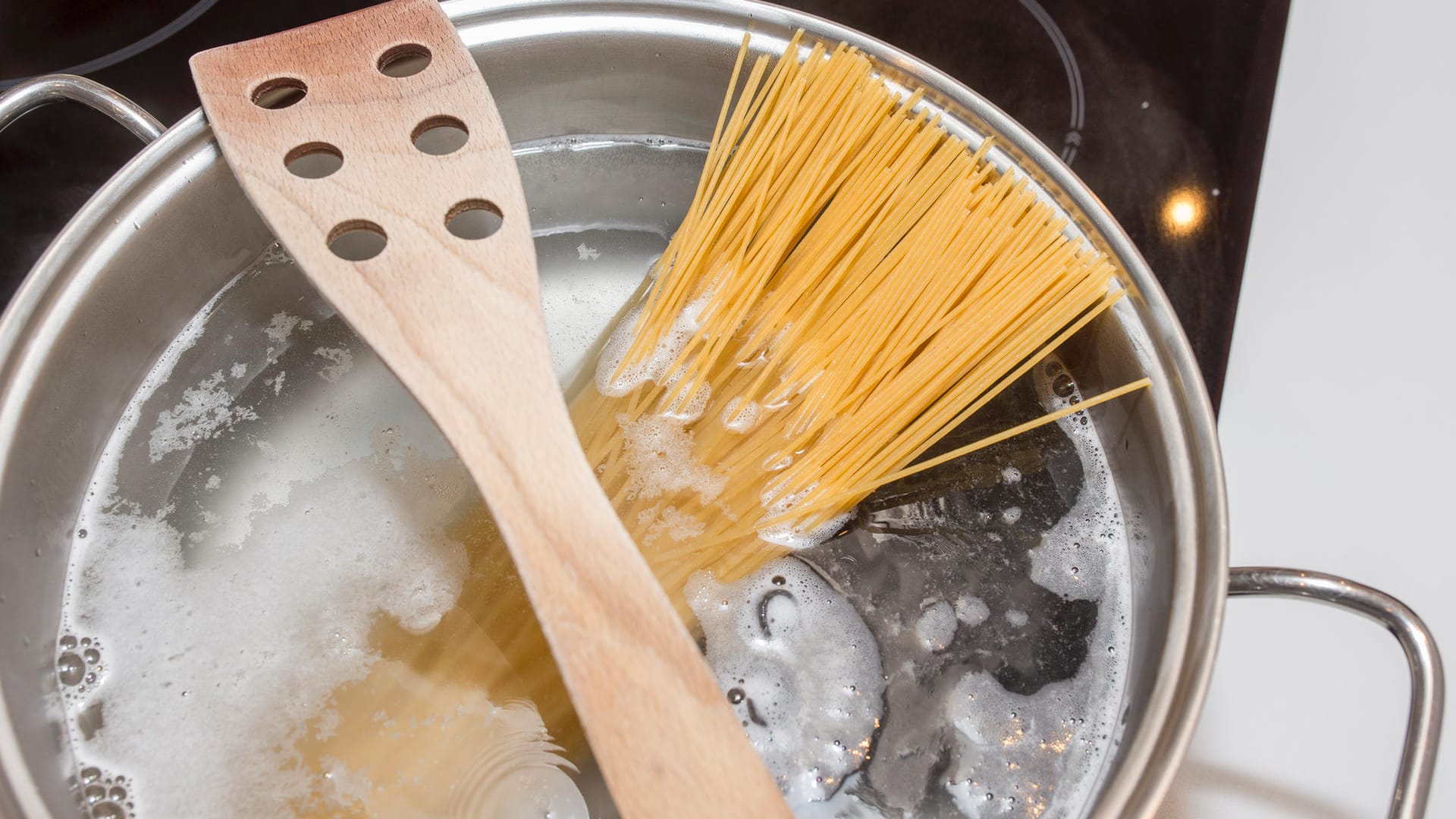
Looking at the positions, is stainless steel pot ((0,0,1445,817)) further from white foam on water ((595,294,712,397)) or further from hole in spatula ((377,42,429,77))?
white foam on water ((595,294,712,397))

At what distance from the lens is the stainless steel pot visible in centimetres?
60

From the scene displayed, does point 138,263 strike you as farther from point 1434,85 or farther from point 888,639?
point 1434,85

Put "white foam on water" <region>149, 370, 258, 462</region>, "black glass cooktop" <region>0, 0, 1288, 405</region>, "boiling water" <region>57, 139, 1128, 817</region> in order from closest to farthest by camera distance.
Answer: "boiling water" <region>57, 139, 1128, 817</region>
"white foam on water" <region>149, 370, 258, 462</region>
"black glass cooktop" <region>0, 0, 1288, 405</region>

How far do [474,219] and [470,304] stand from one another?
11 centimetres

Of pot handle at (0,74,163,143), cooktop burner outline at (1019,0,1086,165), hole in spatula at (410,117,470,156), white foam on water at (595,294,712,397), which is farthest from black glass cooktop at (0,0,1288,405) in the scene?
white foam on water at (595,294,712,397)

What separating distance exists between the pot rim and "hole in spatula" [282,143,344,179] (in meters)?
0.06

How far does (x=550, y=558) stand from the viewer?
1.90 ft

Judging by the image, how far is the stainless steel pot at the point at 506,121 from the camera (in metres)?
0.60

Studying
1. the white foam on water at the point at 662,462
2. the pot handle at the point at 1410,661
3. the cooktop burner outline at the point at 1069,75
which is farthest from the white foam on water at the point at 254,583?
the cooktop burner outline at the point at 1069,75

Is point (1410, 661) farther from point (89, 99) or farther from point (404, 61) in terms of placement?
point (89, 99)

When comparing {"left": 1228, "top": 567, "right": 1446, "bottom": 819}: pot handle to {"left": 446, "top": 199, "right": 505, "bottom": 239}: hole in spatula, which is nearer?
{"left": 1228, "top": 567, "right": 1446, "bottom": 819}: pot handle

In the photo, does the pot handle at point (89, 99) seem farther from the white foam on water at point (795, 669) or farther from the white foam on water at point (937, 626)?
the white foam on water at point (937, 626)

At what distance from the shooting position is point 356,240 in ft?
2.36

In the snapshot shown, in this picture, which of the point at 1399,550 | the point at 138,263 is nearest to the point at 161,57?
the point at 138,263
